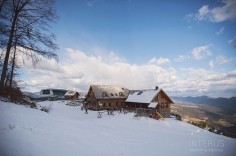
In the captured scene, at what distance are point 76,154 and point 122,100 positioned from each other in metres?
42.7

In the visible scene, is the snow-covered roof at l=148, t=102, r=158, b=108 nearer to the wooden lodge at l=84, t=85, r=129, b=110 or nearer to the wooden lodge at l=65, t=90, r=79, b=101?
the wooden lodge at l=84, t=85, r=129, b=110

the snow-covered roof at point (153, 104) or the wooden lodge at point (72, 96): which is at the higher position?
the wooden lodge at point (72, 96)

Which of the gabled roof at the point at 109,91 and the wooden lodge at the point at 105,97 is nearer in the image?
the wooden lodge at the point at 105,97

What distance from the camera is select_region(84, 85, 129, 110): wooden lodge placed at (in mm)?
46531

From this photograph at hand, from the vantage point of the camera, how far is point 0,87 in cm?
1481

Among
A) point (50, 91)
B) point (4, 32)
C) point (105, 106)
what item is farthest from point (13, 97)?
point (50, 91)

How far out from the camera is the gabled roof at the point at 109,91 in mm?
47275

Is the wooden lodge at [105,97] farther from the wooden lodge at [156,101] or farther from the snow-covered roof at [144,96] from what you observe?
the wooden lodge at [156,101]

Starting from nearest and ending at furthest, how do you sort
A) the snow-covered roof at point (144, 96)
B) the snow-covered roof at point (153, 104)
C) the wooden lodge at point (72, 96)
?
the snow-covered roof at point (153, 104)
the snow-covered roof at point (144, 96)
the wooden lodge at point (72, 96)

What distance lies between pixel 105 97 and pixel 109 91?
3049mm

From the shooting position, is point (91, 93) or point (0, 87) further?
point (91, 93)

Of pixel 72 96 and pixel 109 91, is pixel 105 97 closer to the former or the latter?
pixel 109 91

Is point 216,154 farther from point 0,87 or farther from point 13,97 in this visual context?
point 0,87

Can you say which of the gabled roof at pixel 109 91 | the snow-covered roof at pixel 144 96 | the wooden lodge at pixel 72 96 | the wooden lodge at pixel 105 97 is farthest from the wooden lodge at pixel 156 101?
the wooden lodge at pixel 72 96
